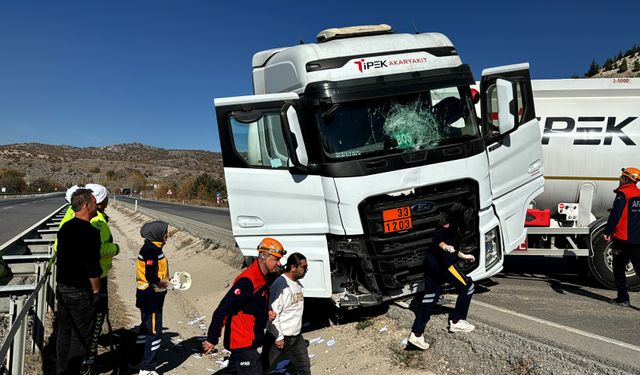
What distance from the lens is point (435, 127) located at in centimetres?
619

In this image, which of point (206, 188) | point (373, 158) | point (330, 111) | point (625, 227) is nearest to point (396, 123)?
point (373, 158)

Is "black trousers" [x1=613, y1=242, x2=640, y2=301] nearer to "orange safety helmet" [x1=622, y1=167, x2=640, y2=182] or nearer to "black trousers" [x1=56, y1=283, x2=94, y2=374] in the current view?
"orange safety helmet" [x1=622, y1=167, x2=640, y2=182]

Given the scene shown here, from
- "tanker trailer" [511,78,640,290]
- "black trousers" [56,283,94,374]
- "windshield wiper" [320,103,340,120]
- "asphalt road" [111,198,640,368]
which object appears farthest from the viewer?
"tanker trailer" [511,78,640,290]

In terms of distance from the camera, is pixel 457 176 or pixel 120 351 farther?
pixel 120 351

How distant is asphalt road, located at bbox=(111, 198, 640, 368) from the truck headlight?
0.55 m

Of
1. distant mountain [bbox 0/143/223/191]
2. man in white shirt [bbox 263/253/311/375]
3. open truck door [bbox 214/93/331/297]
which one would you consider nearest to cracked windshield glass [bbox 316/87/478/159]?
open truck door [bbox 214/93/331/297]

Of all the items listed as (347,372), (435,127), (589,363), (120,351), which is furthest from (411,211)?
(120,351)

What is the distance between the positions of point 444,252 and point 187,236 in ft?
51.4

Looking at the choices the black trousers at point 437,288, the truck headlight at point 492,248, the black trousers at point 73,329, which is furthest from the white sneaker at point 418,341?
the black trousers at point 73,329

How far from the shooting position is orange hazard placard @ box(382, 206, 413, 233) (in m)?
5.91

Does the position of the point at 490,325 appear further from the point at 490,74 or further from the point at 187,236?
the point at 187,236

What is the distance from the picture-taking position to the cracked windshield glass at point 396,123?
19.6 feet

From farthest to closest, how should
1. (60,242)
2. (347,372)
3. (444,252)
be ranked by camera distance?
(347,372) → (444,252) → (60,242)

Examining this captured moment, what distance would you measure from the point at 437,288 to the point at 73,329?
3.84m
